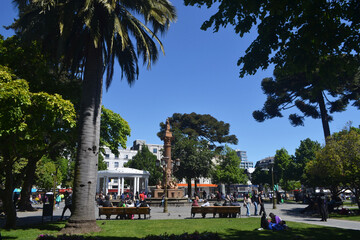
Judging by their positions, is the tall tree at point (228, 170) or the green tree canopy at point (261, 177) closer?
the tall tree at point (228, 170)

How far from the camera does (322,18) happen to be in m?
6.48

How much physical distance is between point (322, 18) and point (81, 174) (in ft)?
30.2

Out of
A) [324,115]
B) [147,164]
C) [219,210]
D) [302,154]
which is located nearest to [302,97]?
[324,115]

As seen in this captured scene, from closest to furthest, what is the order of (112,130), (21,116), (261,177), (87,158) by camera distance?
(21,116) < (87,158) < (112,130) < (261,177)

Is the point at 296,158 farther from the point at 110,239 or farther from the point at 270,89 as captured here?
the point at 110,239

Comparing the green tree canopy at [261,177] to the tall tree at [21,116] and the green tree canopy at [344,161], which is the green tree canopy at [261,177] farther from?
the tall tree at [21,116]

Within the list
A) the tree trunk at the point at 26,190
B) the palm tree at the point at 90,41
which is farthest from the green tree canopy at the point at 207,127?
the palm tree at the point at 90,41

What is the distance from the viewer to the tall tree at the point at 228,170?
57688mm

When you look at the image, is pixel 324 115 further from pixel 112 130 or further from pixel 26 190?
pixel 26 190

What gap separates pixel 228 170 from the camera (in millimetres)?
59031

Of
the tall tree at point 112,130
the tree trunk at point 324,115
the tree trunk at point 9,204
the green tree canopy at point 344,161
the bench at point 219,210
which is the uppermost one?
the tree trunk at point 324,115

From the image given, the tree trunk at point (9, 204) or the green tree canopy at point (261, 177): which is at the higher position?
the green tree canopy at point (261, 177)

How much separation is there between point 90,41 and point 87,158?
5077 mm

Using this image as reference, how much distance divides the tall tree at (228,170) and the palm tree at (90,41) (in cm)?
4756
